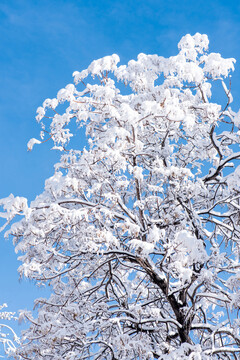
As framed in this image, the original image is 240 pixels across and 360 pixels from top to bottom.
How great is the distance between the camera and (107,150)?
24.0 feet

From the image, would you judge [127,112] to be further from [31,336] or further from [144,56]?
[31,336]

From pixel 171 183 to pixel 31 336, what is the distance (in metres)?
4.36

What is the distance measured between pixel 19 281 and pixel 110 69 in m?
4.71

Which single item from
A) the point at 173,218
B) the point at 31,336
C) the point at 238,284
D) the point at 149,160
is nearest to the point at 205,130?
the point at 149,160

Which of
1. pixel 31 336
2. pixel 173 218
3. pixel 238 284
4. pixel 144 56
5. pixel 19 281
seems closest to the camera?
pixel 238 284

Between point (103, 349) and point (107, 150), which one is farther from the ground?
point (107, 150)

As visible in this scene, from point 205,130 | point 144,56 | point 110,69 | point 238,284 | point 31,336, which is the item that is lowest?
point 238,284

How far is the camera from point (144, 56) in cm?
941

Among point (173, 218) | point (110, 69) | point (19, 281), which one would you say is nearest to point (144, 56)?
point (110, 69)

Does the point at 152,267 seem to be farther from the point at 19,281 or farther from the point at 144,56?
the point at 144,56

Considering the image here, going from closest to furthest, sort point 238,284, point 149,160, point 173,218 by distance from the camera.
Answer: point 238,284 < point 173,218 < point 149,160

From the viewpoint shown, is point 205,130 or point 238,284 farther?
point 205,130

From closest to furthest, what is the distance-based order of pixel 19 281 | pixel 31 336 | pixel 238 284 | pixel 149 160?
pixel 238 284, pixel 19 281, pixel 31 336, pixel 149 160

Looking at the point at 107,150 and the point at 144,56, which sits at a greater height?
the point at 144,56
